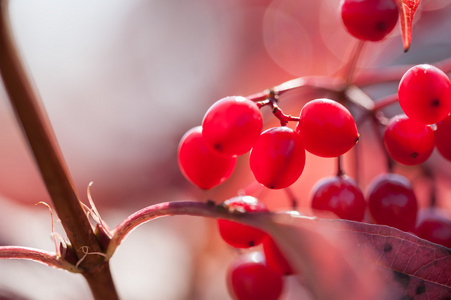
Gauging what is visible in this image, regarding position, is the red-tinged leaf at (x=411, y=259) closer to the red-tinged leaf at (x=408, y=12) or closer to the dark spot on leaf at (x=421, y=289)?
the dark spot on leaf at (x=421, y=289)

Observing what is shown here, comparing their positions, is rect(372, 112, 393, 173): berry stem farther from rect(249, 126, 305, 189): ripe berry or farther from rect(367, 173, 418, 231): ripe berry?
rect(249, 126, 305, 189): ripe berry

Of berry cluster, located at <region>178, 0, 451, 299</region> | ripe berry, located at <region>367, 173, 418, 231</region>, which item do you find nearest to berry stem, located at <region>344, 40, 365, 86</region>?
berry cluster, located at <region>178, 0, 451, 299</region>

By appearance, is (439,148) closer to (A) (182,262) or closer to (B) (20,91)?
(B) (20,91)

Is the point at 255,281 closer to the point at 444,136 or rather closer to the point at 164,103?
the point at 444,136

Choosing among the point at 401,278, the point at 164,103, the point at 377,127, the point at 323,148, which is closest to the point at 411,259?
the point at 401,278

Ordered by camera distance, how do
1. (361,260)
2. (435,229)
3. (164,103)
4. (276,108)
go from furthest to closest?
(164,103)
(435,229)
(276,108)
(361,260)

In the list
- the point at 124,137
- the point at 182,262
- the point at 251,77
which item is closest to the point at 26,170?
the point at 124,137

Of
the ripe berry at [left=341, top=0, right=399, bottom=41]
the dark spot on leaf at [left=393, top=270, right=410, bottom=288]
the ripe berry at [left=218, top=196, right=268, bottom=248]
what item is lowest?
the dark spot on leaf at [left=393, top=270, right=410, bottom=288]
